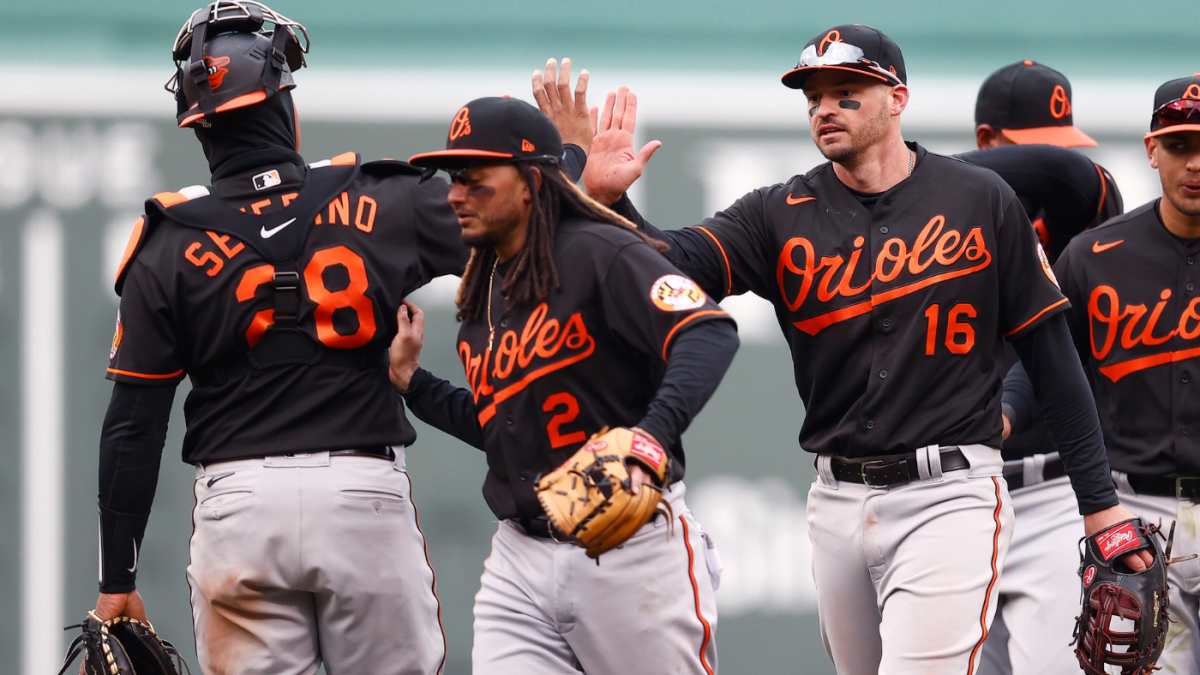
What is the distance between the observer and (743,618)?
257 inches

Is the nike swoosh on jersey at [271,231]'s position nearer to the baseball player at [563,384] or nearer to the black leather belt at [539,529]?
the baseball player at [563,384]

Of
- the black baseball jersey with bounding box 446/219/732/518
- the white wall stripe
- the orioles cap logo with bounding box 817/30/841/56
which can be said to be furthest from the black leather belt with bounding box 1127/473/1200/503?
the white wall stripe

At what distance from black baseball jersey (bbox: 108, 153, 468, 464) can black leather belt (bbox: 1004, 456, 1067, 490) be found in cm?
214

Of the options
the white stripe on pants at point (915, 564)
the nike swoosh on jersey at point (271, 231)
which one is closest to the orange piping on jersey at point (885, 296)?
the white stripe on pants at point (915, 564)

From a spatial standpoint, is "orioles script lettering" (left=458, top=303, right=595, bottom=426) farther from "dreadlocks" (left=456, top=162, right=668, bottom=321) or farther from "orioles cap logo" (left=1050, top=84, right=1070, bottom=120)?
"orioles cap logo" (left=1050, top=84, right=1070, bottom=120)

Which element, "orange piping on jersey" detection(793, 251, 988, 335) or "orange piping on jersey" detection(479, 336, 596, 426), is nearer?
"orange piping on jersey" detection(479, 336, 596, 426)

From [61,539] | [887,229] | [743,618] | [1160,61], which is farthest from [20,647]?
[1160,61]

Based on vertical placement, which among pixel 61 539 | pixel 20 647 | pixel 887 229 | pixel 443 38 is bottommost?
pixel 20 647

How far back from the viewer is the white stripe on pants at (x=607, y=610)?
3.03 meters

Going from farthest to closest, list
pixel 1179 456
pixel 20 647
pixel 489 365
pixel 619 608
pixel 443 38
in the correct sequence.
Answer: pixel 443 38 < pixel 20 647 < pixel 1179 456 < pixel 489 365 < pixel 619 608

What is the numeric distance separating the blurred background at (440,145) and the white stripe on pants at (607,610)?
3309 millimetres

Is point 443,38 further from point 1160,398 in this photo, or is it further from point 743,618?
point 1160,398

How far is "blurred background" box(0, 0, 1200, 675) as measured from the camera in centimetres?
622

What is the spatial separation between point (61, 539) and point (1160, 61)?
5.86 m
